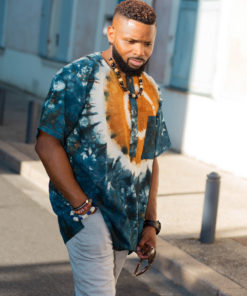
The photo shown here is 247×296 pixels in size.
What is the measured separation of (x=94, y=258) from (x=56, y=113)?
0.57m

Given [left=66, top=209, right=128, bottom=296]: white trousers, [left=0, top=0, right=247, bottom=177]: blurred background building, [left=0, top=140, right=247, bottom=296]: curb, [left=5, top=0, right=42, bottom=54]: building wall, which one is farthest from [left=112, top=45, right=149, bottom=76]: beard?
[left=5, top=0, right=42, bottom=54]: building wall

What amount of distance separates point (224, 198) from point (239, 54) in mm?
2819

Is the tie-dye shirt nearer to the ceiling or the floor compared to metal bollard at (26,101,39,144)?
nearer to the ceiling

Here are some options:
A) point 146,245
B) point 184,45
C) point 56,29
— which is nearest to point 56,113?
point 146,245

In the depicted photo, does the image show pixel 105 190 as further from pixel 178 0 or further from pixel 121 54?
pixel 178 0

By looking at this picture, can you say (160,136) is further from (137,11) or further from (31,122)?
(31,122)

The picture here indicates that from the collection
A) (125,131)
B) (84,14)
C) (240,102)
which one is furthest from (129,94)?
(84,14)

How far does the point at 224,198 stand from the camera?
7562 mm

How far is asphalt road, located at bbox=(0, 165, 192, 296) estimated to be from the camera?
4.56m

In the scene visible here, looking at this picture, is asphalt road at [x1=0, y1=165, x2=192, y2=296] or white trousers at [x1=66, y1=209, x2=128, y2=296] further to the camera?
asphalt road at [x1=0, y1=165, x2=192, y2=296]

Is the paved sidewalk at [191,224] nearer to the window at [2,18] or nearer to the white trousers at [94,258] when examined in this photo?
the white trousers at [94,258]

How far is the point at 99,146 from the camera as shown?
8.29ft

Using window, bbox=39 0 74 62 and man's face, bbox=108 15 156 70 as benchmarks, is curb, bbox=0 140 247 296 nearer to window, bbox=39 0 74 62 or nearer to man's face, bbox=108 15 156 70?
man's face, bbox=108 15 156 70

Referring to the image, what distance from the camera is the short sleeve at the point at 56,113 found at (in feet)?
8.20
